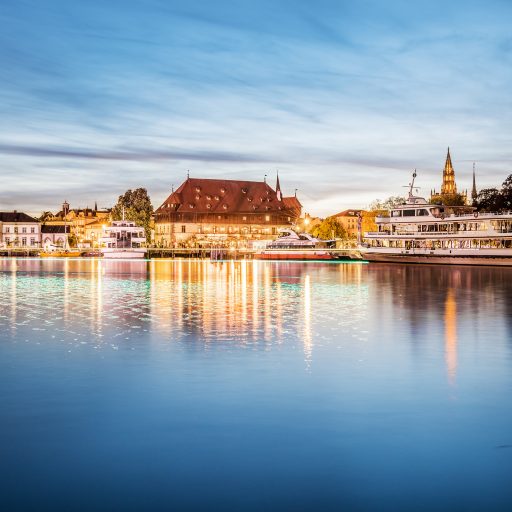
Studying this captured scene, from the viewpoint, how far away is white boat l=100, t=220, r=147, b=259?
5787 inches

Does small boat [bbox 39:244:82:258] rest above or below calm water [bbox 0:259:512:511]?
above

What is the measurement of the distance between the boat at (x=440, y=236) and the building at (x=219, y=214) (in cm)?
7748

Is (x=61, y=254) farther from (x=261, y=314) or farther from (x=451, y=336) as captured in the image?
(x=451, y=336)

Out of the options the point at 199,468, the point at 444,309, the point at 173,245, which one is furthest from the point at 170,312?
the point at 173,245

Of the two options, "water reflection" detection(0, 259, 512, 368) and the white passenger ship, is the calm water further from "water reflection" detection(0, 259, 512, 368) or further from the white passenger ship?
the white passenger ship

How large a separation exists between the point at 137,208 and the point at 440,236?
88.6 m

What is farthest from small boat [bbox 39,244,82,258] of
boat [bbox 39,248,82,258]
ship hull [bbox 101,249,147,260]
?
ship hull [bbox 101,249,147,260]

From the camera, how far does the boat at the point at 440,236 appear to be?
93.0 m

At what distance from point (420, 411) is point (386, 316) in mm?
18076

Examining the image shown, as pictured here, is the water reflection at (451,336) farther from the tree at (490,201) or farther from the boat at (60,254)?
the boat at (60,254)

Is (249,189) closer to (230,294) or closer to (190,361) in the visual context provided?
(230,294)

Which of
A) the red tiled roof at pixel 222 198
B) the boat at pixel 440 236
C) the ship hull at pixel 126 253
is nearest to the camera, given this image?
the boat at pixel 440 236

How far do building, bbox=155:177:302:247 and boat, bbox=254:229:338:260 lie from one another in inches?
1390

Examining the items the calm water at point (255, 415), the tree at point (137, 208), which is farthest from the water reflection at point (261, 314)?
the tree at point (137, 208)
